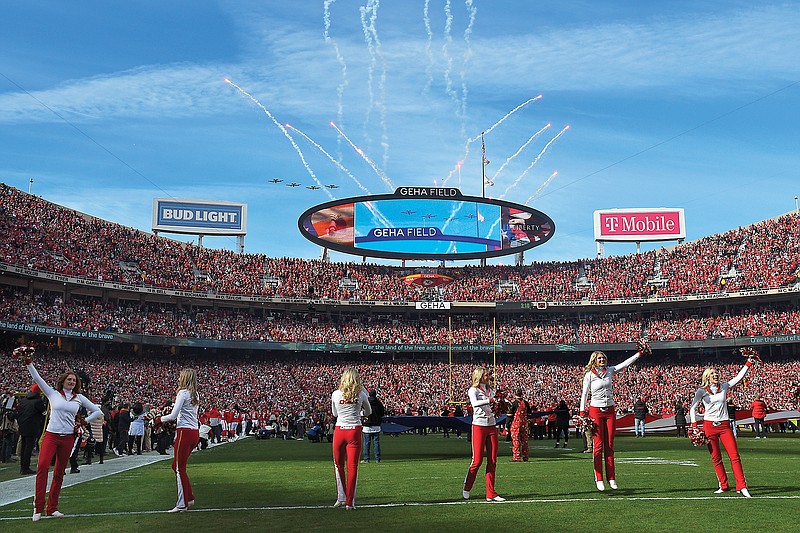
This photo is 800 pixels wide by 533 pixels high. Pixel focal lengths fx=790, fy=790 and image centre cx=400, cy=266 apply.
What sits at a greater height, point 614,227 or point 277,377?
point 614,227

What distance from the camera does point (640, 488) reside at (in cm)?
1348

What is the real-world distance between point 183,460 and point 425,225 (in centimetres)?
5469

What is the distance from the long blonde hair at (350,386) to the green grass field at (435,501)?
1570mm

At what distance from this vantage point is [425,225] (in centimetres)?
6562

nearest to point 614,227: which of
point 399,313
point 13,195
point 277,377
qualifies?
point 399,313

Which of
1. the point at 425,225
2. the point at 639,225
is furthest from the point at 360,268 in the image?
the point at 639,225

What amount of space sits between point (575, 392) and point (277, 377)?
23215 mm

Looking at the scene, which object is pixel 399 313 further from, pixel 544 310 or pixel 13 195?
pixel 13 195

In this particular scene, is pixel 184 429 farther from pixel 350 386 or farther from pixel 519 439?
pixel 519 439

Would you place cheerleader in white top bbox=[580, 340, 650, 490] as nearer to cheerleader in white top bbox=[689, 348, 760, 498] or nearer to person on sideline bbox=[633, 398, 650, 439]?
cheerleader in white top bbox=[689, 348, 760, 498]

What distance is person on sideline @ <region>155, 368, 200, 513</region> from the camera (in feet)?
37.5

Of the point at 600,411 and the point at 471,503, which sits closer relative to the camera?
the point at 471,503

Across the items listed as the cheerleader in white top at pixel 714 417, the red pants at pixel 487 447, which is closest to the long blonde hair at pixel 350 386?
the red pants at pixel 487 447

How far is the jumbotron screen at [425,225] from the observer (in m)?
64.9
